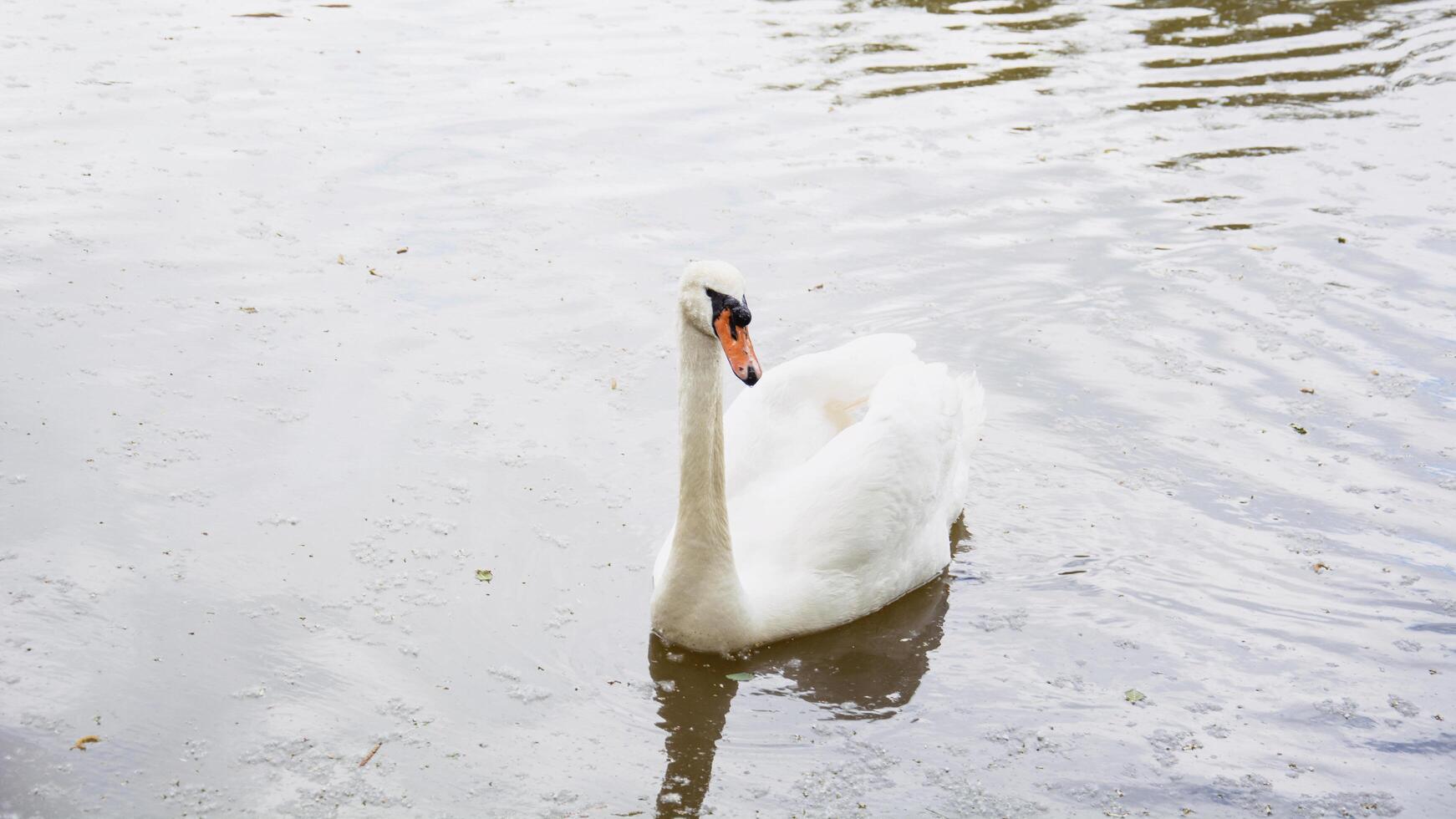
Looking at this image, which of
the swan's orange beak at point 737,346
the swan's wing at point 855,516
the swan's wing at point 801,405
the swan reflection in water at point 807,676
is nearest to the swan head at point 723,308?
the swan's orange beak at point 737,346

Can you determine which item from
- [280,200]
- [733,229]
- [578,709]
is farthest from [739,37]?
[578,709]

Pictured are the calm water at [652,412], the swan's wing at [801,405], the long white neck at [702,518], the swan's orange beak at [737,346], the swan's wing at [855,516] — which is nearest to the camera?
the calm water at [652,412]

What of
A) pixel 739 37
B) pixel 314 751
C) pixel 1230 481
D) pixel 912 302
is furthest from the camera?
pixel 739 37

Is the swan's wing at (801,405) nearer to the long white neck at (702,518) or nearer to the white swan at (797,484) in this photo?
the white swan at (797,484)

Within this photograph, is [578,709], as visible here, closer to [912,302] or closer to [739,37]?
[912,302]

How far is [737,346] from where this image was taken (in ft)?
18.3

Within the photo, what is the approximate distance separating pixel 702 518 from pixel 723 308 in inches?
33.2

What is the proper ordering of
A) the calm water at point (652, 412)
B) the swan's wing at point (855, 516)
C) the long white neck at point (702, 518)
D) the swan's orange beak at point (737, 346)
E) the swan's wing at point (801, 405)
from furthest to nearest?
the swan's wing at point (801, 405) < the swan's wing at point (855, 516) < the long white neck at point (702, 518) < the swan's orange beak at point (737, 346) < the calm water at point (652, 412)

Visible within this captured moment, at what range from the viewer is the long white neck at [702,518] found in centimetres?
582

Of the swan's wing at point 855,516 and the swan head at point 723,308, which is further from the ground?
the swan head at point 723,308

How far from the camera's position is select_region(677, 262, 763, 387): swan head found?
219 inches

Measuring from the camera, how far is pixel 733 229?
33.2 feet

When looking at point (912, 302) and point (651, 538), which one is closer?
point (651, 538)

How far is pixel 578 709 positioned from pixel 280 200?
5.72 metres
